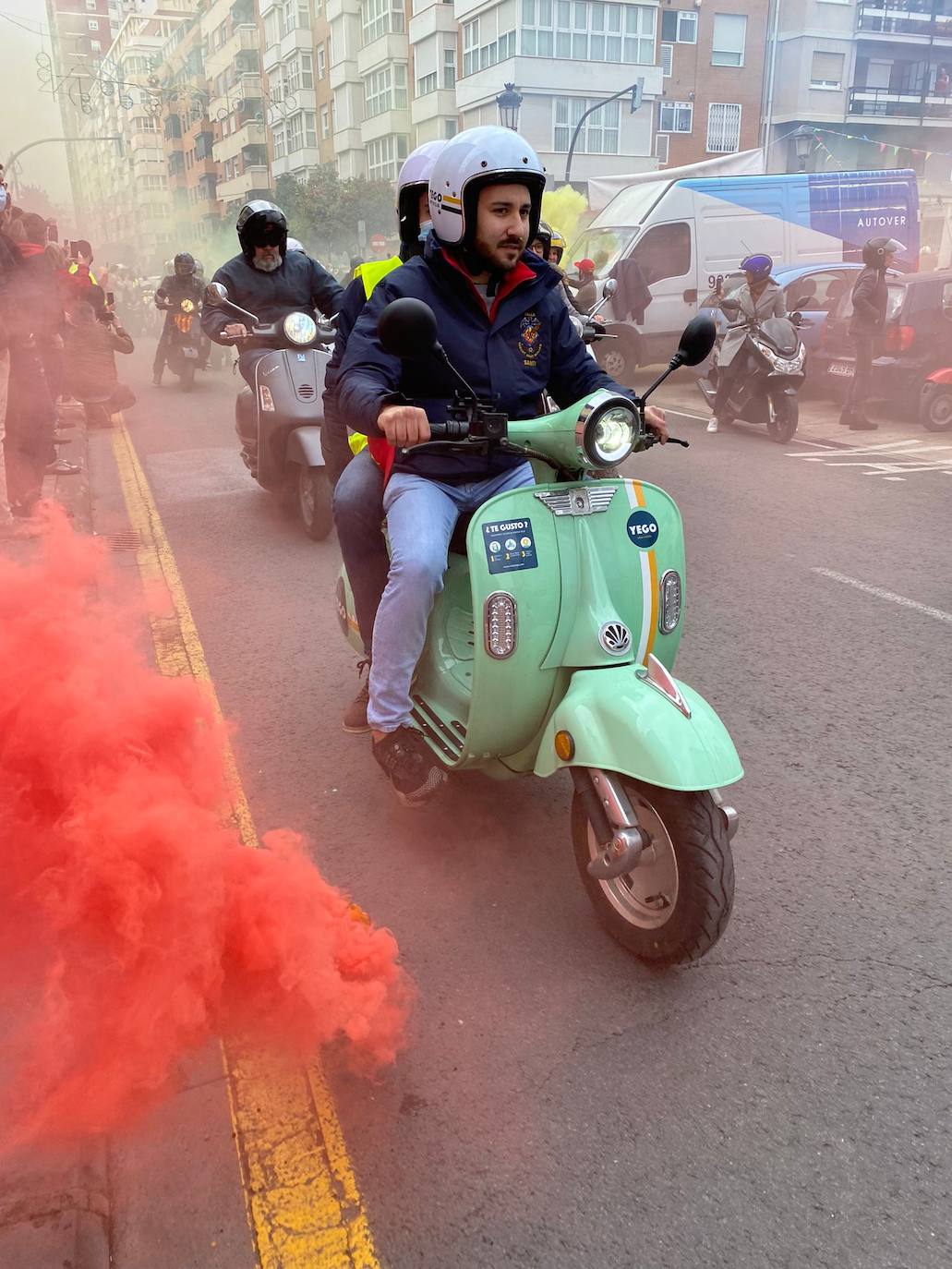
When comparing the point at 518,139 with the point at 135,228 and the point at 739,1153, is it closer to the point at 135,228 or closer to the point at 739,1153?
the point at 739,1153

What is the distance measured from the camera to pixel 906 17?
4962 cm

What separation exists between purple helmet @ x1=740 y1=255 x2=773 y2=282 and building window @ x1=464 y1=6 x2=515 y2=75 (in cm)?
3563

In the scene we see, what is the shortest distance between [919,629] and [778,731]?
159 centimetres

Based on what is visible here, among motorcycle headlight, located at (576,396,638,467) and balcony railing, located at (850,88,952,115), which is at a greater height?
balcony railing, located at (850,88,952,115)

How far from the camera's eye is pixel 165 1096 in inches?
90.1

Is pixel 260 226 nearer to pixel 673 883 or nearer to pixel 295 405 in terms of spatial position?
pixel 295 405

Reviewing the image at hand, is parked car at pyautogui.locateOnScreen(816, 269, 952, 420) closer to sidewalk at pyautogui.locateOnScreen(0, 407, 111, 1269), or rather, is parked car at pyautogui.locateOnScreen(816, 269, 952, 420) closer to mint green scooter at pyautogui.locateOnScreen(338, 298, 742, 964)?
mint green scooter at pyautogui.locateOnScreen(338, 298, 742, 964)

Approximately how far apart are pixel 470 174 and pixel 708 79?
169 ft

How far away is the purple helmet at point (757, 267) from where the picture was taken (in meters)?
11.1

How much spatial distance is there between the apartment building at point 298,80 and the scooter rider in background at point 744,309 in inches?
2085

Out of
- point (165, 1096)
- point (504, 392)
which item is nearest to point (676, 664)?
point (504, 392)

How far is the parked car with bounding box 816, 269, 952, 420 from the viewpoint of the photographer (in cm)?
1170

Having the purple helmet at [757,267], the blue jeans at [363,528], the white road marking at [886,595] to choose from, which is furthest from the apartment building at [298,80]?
the blue jeans at [363,528]

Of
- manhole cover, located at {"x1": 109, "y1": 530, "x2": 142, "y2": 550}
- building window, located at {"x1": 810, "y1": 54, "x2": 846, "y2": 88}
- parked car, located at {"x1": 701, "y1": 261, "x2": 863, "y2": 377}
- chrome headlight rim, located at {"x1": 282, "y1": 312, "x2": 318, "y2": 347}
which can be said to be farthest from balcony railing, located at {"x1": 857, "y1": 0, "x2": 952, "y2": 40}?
manhole cover, located at {"x1": 109, "y1": 530, "x2": 142, "y2": 550}
